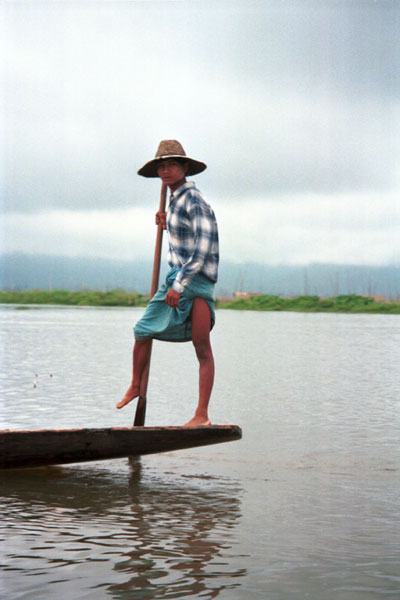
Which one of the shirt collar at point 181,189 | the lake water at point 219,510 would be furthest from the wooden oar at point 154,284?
the lake water at point 219,510

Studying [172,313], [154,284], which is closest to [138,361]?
[172,313]

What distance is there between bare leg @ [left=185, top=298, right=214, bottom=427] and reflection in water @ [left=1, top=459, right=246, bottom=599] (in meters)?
0.49

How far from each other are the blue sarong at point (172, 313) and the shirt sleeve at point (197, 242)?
99mm

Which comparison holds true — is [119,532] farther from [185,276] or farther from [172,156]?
[172,156]

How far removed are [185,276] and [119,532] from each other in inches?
76.8

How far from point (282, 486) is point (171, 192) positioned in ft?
7.50

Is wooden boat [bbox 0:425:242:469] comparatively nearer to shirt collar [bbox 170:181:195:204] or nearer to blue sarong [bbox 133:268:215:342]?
blue sarong [bbox 133:268:215:342]

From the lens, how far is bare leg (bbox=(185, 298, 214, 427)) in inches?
235

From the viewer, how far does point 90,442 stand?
5711mm

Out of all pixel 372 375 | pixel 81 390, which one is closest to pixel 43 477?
pixel 81 390

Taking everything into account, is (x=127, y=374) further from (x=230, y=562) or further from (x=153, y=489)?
(x=230, y=562)

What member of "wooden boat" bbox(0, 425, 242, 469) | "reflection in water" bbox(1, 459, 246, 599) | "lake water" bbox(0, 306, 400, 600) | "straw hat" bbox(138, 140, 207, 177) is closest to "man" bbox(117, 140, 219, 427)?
"straw hat" bbox(138, 140, 207, 177)

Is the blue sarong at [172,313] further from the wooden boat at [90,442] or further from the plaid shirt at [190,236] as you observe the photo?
the wooden boat at [90,442]

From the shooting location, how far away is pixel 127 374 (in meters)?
15.5
